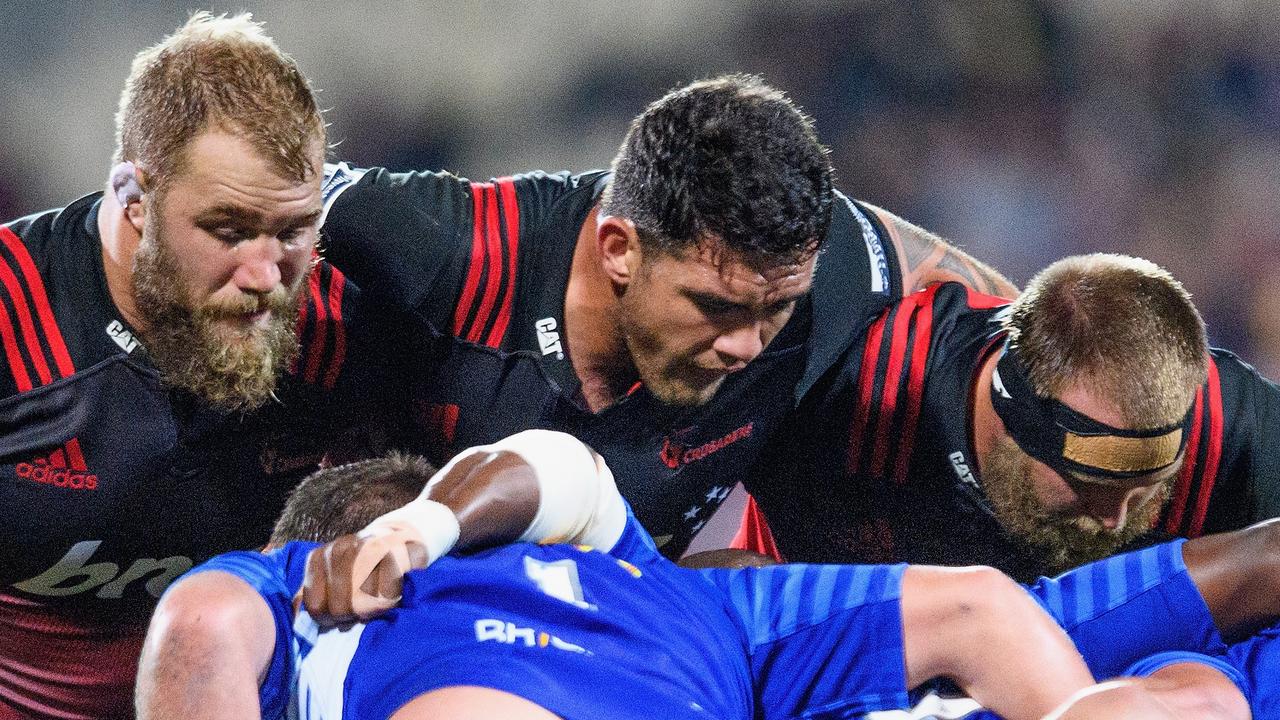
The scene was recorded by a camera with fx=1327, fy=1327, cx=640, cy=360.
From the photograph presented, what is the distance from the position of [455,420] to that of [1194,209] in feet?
10.6

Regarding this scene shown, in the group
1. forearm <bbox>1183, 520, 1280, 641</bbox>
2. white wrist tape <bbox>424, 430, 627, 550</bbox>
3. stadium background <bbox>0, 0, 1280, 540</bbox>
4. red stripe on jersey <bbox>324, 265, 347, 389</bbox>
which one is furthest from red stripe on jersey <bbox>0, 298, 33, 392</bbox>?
stadium background <bbox>0, 0, 1280, 540</bbox>

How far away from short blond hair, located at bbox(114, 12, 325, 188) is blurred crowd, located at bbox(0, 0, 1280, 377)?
2275 mm

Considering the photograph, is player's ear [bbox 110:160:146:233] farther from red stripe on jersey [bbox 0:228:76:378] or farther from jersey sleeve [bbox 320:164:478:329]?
jersey sleeve [bbox 320:164:478:329]

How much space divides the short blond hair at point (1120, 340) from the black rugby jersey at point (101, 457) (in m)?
1.14

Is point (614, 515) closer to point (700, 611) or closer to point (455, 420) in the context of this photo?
point (700, 611)

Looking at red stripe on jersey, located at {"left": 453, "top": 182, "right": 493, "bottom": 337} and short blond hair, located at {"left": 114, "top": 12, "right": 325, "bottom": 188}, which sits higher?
short blond hair, located at {"left": 114, "top": 12, "right": 325, "bottom": 188}

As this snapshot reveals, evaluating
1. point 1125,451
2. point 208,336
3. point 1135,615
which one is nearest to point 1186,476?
point 1125,451

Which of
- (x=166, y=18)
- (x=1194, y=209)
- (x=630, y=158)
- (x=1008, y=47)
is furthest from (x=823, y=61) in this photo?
(x=630, y=158)

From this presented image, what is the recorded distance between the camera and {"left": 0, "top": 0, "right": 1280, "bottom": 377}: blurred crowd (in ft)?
14.5

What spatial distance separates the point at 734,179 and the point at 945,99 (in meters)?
2.80

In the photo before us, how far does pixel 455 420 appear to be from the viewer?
2.33 meters

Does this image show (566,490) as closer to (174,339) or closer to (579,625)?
(579,625)

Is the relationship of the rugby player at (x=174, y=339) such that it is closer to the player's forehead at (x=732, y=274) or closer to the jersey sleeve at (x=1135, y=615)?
the player's forehead at (x=732, y=274)

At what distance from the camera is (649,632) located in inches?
66.6
